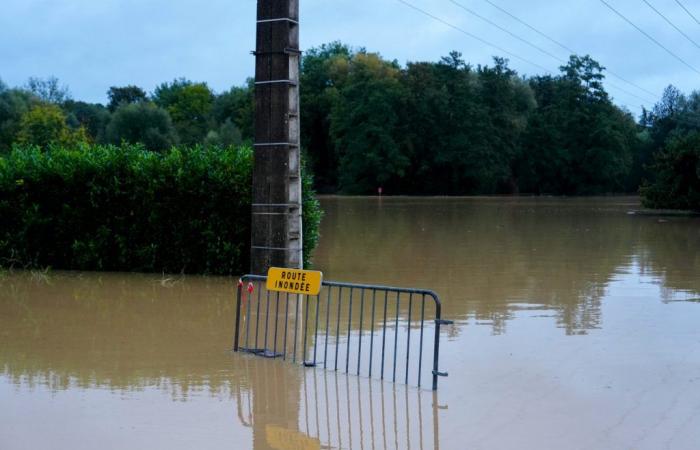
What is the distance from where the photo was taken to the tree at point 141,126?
92625mm

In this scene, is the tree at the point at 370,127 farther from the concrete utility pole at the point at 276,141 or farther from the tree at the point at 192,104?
the concrete utility pole at the point at 276,141

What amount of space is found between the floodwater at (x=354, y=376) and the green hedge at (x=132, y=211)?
0.75 metres

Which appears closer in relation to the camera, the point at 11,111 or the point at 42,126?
the point at 42,126

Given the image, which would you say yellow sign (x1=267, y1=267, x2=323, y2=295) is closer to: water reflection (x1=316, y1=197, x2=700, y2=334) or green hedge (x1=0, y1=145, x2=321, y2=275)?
water reflection (x1=316, y1=197, x2=700, y2=334)

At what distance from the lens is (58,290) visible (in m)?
16.0

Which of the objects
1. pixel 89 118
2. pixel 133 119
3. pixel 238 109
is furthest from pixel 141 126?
pixel 89 118

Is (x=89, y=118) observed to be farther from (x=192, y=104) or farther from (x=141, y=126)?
(x=141, y=126)

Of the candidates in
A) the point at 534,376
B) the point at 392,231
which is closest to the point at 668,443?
the point at 534,376

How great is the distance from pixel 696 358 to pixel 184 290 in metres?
8.72

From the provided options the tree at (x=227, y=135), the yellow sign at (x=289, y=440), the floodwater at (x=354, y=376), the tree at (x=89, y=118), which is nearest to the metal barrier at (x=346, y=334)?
the floodwater at (x=354, y=376)

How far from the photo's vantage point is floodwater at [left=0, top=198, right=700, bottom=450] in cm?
759

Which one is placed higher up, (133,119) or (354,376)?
(133,119)

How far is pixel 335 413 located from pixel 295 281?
197 centimetres

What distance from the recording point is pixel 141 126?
94.5m
